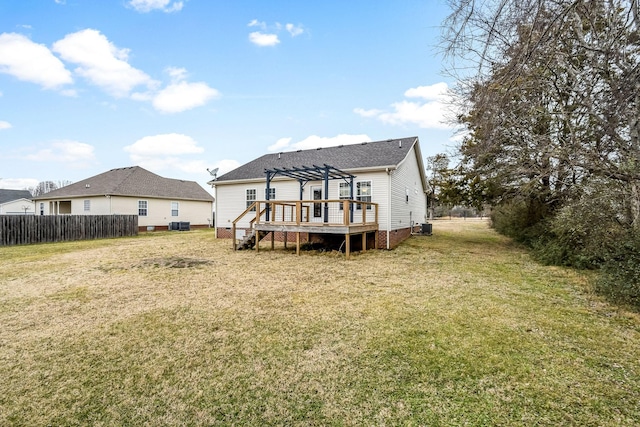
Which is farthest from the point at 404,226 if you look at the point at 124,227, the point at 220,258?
the point at 124,227

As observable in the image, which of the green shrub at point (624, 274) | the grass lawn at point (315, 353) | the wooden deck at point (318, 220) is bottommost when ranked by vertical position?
the grass lawn at point (315, 353)

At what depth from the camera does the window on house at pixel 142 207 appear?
21438mm

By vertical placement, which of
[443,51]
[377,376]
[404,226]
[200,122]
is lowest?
[377,376]

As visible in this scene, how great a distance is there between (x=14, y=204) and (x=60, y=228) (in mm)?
31014

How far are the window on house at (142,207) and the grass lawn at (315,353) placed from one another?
52.3 feet

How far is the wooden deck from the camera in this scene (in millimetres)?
10016

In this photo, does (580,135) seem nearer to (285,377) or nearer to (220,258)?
(285,377)

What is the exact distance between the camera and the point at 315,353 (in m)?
3.46

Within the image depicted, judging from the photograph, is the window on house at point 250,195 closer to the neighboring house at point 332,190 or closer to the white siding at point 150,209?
the neighboring house at point 332,190

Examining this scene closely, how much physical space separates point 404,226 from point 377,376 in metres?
12.6

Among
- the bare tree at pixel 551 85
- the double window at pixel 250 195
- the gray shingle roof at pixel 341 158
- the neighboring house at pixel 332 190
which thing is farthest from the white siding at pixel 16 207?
the bare tree at pixel 551 85

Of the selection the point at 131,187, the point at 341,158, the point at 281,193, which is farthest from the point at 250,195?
the point at 131,187

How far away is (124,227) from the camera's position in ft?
59.7

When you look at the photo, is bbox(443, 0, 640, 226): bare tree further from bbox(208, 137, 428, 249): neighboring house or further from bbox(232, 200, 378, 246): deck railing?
bbox(232, 200, 378, 246): deck railing
